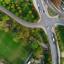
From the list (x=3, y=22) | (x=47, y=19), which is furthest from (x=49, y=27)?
(x=3, y=22)

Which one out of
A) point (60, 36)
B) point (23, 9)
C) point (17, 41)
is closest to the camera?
point (60, 36)

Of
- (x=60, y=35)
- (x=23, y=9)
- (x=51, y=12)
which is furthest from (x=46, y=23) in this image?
(x=23, y=9)

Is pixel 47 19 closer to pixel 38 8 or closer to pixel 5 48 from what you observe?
pixel 38 8

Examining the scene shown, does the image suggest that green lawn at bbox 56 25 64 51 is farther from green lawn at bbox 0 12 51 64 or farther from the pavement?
green lawn at bbox 0 12 51 64

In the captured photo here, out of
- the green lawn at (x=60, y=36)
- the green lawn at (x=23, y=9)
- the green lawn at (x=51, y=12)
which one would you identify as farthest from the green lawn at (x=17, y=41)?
the green lawn at (x=51, y=12)

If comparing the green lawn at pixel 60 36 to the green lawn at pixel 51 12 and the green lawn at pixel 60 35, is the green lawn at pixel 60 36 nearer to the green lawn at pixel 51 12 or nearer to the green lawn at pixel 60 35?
the green lawn at pixel 60 35

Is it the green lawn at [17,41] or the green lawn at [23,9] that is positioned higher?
the green lawn at [23,9]

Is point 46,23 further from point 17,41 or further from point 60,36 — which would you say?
point 17,41

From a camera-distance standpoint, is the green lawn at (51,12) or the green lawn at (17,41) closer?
the green lawn at (17,41)

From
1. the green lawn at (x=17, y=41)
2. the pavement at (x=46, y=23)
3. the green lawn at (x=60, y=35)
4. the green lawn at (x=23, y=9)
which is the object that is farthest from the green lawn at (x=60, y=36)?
the green lawn at (x=23, y=9)
